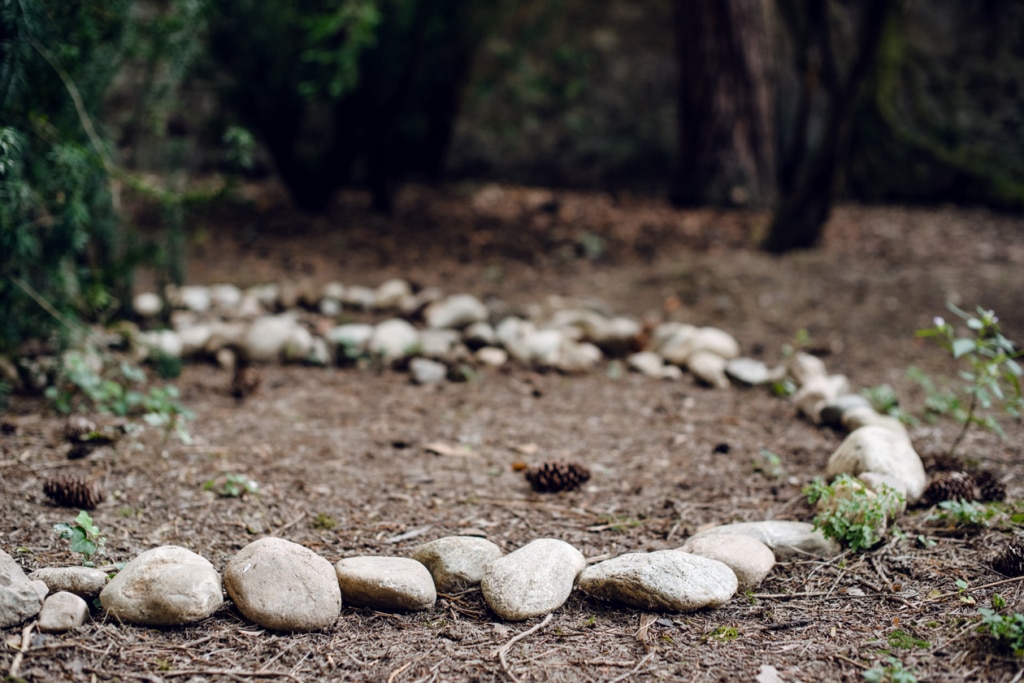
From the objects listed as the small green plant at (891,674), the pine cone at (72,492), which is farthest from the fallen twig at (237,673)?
the small green plant at (891,674)

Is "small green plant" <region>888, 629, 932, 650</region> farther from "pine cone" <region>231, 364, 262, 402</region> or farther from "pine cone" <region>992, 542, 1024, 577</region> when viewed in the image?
"pine cone" <region>231, 364, 262, 402</region>

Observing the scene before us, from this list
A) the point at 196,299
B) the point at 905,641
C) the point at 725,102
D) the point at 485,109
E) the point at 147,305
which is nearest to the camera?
the point at 905,641

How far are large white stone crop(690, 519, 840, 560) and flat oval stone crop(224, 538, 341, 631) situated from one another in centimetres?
85

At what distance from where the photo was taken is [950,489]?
6.43 feet

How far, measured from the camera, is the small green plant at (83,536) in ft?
5.34

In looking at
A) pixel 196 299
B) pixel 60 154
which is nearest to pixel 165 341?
pixel 196 299

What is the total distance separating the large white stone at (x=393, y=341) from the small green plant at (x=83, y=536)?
165cm

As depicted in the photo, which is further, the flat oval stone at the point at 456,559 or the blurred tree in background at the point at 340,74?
the blurred tree in background at the point at 340,74

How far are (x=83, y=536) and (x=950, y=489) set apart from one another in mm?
2051

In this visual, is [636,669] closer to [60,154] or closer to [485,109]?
[60,154]

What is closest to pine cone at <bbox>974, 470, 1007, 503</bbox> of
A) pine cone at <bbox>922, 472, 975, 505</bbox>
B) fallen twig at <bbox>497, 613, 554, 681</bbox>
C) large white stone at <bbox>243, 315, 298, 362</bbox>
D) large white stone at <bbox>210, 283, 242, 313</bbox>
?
pine cone at <bbox>922, 472, 975, 505</bbox>

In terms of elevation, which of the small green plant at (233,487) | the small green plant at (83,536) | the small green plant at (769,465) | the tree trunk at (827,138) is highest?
the tree trunk at (827,138)

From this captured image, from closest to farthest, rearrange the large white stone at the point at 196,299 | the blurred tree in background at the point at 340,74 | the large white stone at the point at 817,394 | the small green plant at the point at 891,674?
the small green plant at the point at 891,674
the large white stone at the point at 817,394
the large white stone at the point at 196,299
the blurred tree in background at the point at 340,74

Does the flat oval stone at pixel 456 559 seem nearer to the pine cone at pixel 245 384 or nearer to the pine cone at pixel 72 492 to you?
the pine cone at pixel 72 492
